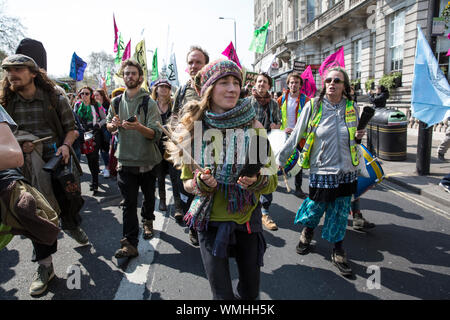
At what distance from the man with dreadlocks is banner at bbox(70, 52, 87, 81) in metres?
6.47

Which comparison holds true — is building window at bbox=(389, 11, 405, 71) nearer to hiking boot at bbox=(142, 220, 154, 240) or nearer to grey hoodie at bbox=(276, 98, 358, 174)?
grey hoodie at bbox=(276, 98, 358, 174)

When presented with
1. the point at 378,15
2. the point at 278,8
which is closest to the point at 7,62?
the point at 378,15

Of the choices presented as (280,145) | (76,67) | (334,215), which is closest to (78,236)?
(280,145)

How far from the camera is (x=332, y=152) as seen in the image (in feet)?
9.67

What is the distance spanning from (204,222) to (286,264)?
167 cm

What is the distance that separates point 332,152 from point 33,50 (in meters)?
4.59

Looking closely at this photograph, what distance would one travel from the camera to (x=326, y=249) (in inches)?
134

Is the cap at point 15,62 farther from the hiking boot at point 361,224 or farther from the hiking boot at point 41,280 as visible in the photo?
the hiking boot at point 361,224

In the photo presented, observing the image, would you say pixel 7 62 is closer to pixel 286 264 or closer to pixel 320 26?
pixel 286 264

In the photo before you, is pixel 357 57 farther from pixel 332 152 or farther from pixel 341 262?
pixel 341 262

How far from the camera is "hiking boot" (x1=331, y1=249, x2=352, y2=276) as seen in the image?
2843mm
